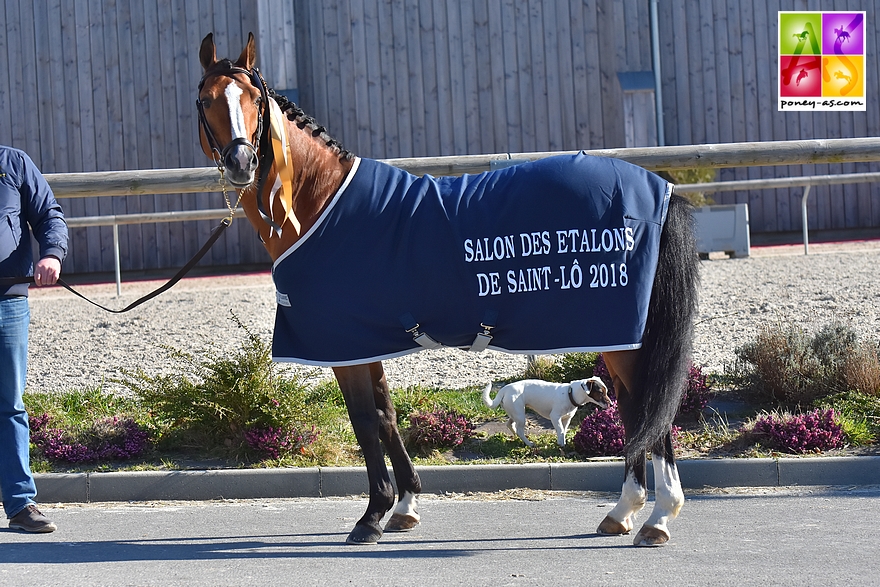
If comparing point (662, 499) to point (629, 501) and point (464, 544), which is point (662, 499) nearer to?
point (629, 501)

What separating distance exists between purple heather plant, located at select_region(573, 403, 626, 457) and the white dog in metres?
0.12

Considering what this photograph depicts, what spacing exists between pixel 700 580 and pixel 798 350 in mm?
3338

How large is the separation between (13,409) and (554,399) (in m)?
3.13

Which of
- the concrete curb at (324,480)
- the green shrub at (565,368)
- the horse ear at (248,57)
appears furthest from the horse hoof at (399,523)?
the green shrub at (565,368)

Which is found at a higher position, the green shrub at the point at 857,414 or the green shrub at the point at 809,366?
the green shrub at the point at 809,366

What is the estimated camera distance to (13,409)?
4.74 metres

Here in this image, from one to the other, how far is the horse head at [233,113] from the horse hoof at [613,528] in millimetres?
2298

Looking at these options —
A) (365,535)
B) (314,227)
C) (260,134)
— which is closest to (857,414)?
(365,535)

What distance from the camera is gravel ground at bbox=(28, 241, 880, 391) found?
798cm

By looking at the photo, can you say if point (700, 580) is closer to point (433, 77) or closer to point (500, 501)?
point (500, 501)

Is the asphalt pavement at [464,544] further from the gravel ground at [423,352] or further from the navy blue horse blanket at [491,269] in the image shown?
the gravel ground at [423,352]

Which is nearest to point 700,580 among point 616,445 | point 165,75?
point 616,445

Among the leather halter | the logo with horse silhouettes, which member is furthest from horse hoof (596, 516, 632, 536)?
the logo with horse silhouettes

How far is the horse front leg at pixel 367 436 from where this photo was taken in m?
4.41
